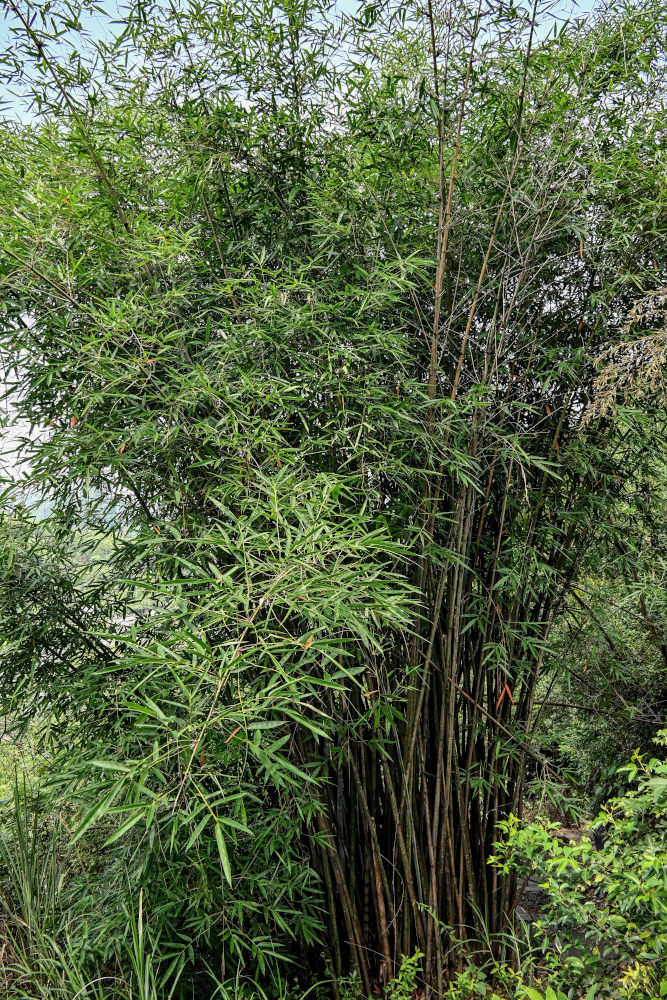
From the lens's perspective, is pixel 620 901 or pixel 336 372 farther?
pixel 336 372

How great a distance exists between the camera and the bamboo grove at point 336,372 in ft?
7.65

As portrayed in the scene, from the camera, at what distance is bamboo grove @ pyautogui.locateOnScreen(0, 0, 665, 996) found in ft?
7.65

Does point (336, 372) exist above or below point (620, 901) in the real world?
above

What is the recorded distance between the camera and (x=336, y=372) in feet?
8.05

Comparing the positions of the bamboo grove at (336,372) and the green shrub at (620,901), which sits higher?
the bamboo grove at (336,372)

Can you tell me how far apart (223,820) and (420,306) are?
2047mm

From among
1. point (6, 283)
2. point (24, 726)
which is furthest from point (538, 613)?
point (6, 283)

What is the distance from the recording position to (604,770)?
4.26 metres

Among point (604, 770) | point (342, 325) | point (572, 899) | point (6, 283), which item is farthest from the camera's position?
point (604, 770)

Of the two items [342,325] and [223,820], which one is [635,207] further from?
[223,820]

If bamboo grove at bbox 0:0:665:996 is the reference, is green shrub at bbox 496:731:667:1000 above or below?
below

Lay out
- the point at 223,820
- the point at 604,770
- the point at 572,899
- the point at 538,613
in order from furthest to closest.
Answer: the point at 604,770, the point at 538,613, the point at 572,899, the point at 223,820

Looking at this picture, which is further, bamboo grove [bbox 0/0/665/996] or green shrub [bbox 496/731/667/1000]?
bamboo grove [bbox 0/0/665/996]

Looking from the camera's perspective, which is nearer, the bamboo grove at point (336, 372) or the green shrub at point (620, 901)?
the green shrub at point (620, 901)
